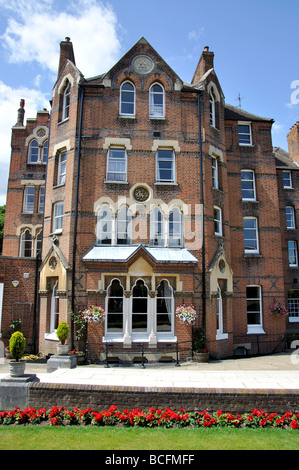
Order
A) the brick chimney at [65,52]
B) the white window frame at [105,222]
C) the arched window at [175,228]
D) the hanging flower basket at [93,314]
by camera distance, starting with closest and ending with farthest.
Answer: the hanging flower basket at [93,314]
the white window frame at [105,222]
the arched window at [175,228]
the brick chimney at [65,52]

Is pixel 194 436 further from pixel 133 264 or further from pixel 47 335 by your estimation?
pixel 47 335

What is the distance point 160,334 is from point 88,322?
3349 mm

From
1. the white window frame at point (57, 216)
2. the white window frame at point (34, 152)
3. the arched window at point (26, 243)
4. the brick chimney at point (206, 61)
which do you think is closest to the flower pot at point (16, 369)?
the white window frame at point (57, 216)

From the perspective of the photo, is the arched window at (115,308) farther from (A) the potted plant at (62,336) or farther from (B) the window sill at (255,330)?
(B) the window sill at (255,330)

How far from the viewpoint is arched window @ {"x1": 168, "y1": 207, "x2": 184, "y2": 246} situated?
54.7 feet

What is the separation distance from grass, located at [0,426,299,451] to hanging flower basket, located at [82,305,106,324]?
6.53 m

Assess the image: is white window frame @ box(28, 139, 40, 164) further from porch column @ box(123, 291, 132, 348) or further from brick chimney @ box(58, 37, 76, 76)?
porch column @ box(123, 291, 132, 348)

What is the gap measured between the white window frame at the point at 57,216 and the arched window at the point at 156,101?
6970 mm

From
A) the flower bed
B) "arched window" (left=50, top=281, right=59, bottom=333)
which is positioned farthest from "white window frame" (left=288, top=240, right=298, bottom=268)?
the flower bed

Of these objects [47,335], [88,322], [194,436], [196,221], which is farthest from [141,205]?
[194,436]

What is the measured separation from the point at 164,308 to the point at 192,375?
4.50 m

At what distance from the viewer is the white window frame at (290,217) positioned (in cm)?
2495

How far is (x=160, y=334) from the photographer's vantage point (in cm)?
1540

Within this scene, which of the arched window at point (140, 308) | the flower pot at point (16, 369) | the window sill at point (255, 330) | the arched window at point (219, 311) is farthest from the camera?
the window sill at point (255, 330)
